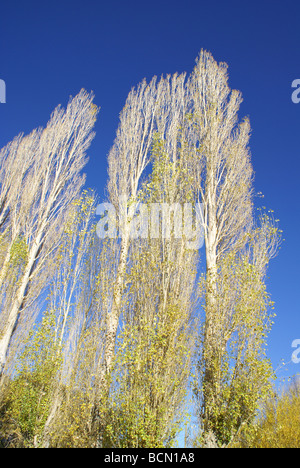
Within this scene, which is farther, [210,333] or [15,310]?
[15,310]

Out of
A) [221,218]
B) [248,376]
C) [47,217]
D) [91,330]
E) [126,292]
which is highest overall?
[47,217]

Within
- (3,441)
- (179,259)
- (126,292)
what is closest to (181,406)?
(126,292)

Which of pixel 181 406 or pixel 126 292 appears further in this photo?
pixel 126 292

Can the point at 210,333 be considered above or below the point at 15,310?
below

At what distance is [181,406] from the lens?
6.71 meters

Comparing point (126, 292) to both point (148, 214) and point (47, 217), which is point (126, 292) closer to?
point (148, 214)

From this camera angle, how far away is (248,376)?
7289 millimetres

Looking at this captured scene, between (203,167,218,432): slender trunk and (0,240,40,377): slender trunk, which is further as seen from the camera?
(0,240,40,377): slender trunk

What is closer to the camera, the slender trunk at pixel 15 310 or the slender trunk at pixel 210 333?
the slender trunk at pixel 210 333
